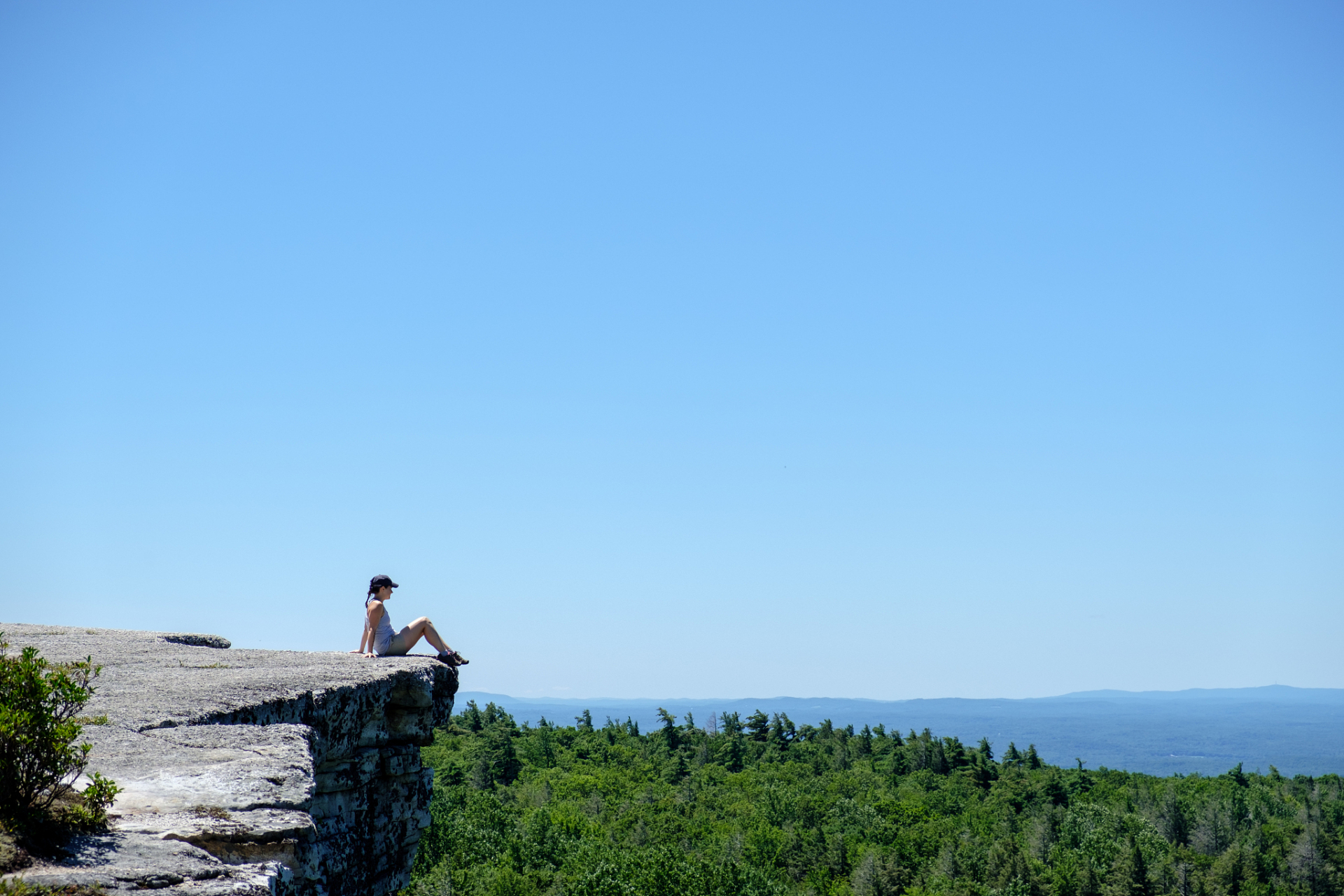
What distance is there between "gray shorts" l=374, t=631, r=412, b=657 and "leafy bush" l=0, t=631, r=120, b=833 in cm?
558

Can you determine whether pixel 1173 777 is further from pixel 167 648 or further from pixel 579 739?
pixel 167 648

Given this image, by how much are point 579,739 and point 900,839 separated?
119ft

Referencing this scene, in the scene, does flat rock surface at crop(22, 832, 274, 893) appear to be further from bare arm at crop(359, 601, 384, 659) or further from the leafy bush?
bare arm at crop(359, 601, 384, 659)

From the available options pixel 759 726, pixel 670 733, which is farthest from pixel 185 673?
pixel 759 726

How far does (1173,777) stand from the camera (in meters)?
112

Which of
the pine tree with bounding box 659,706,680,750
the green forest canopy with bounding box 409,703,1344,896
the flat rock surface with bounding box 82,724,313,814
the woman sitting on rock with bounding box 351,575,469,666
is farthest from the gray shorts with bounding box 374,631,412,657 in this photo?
the pine tree with bounding box 659,706,680,750

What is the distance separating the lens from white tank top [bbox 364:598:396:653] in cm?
984

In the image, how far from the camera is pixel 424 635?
1011cm

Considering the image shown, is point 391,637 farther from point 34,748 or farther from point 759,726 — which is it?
point 759,726

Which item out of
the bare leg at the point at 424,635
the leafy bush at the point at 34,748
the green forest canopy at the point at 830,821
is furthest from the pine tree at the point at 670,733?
the leafy bush at the point at 34,748

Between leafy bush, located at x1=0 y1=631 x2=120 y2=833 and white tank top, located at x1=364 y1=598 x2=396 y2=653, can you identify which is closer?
leafy bush, located at x1=0 y1=631 x2=120 y2=833

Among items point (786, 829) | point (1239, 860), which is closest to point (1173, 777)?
point (1239, 860)

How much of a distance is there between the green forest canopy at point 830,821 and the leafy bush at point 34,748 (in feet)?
161

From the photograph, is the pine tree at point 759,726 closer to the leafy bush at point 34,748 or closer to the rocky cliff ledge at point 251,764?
the rocky cliff ledge at point 251,764
